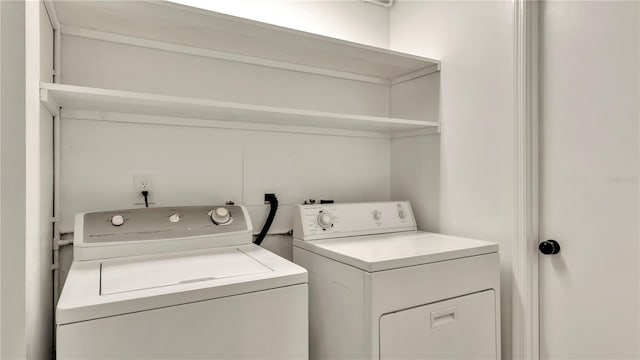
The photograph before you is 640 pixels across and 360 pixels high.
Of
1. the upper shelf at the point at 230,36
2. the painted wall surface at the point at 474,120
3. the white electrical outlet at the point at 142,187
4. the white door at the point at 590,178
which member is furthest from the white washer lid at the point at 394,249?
the upper shelf at the point at 230,36

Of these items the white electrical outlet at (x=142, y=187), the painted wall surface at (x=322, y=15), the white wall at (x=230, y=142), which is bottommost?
the white electrical outlet at (x=142, y=187)

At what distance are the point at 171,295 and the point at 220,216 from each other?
59 cm

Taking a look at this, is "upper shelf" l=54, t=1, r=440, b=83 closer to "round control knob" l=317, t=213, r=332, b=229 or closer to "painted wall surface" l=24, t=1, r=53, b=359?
"painted wall surface" l=24, t=1, r=53, b=359

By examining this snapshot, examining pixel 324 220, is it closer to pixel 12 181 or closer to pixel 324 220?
pixel 324 220

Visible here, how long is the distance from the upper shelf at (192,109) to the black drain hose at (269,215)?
14.8 inches

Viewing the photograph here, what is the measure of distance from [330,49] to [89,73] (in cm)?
104

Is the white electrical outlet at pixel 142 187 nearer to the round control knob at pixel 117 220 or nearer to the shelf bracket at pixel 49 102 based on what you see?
the round control knob at pixel 117 220

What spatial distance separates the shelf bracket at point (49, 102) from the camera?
114cm

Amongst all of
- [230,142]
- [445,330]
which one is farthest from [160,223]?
[445,330]

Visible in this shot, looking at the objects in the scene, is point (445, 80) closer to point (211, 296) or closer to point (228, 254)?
point (228, 254)

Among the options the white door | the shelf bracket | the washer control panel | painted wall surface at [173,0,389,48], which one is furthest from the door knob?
the shelf bracket

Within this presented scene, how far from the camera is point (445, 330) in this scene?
4.55 feet

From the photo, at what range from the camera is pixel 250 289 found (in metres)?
1.07

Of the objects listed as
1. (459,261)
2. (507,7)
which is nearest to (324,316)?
(459,261)
